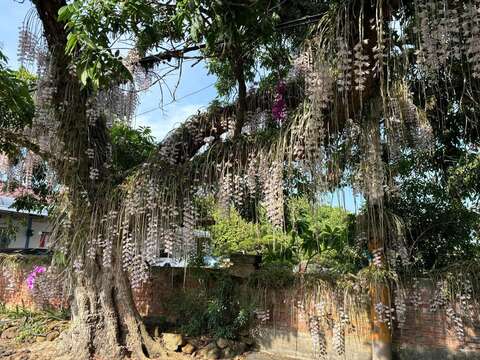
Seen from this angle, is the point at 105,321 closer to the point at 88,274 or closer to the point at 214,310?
the point at 88,274

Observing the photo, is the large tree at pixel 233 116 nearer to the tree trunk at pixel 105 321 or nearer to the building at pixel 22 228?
the tree trunk at pixel 105 321

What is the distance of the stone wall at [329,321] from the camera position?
4211 millimetres

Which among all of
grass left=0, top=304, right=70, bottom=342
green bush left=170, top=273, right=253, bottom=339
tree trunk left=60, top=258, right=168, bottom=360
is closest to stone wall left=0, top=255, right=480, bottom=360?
green bush left=170, top=273, right=253, bottom=339

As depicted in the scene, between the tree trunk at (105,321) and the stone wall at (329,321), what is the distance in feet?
2.64

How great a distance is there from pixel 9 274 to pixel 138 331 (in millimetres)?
3971

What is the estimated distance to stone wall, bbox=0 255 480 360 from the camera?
421 cm

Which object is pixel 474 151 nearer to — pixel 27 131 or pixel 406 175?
pixel 406 175

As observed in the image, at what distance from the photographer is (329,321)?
4.83 meters

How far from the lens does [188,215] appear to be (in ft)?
12.9

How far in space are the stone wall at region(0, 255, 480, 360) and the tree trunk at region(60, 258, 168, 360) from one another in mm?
805

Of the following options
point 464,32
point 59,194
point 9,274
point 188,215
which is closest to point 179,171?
point 188,215

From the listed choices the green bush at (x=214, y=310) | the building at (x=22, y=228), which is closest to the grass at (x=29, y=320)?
the green bush at (x=214, y=310)

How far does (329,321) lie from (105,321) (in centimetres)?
245

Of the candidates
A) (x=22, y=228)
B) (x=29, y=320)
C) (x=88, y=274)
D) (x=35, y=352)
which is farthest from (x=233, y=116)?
(x=22, y=228)
